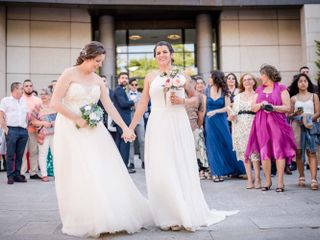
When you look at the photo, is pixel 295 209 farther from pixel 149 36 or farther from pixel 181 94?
pixel 149 36

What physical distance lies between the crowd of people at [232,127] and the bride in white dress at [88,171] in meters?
1.28

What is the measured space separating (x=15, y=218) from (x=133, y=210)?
1.80 m

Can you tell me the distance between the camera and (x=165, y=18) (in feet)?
68.0

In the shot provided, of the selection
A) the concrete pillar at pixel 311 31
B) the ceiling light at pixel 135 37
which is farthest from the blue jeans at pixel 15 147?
the ceiling light at pixel 135 37

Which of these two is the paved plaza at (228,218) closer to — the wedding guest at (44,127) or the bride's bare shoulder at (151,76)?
the wedding guest at (44,127)

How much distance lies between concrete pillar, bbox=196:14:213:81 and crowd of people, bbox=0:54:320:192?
836 cm

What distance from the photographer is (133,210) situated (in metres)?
4.83

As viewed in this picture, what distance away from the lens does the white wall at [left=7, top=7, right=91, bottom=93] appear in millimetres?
17906

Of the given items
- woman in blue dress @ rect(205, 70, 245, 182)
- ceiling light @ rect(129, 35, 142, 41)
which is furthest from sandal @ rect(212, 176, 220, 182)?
ceiling light @ rect(129, 35, 142, 41)

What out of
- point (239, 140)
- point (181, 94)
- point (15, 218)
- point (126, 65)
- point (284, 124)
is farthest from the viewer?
point (126, 65)

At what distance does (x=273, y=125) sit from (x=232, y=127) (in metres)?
1.48

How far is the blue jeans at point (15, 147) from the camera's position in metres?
9.41

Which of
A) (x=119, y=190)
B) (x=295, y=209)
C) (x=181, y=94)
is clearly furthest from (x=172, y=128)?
(x=295, y=209)

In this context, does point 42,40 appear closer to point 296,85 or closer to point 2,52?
point 2,52
